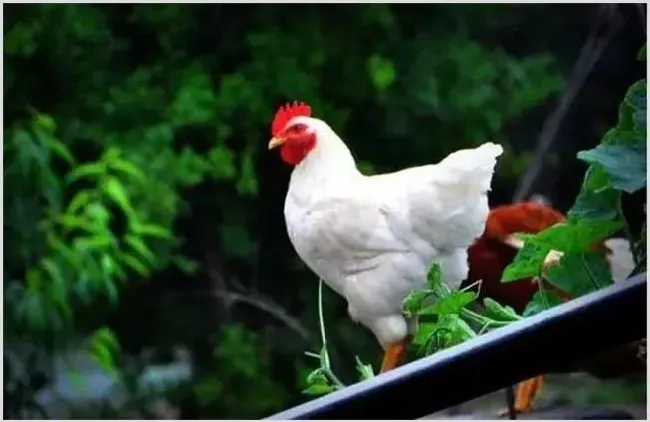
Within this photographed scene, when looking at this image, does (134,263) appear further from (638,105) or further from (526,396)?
(638,105)

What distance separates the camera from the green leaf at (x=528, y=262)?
60 cm

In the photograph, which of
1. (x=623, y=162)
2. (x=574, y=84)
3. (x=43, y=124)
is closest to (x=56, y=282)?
(x=43, y=124)

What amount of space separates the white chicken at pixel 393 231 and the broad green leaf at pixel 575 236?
18cm

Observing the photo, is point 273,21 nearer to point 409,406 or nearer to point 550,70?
point 550,70

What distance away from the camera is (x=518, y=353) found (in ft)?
1.40

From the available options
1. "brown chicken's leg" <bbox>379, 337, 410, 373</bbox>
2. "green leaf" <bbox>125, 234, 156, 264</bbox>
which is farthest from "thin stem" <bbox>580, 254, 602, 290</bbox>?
"green leaf" <bbox>125, 234, 156, 264</bbox>

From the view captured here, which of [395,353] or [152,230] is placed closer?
[395,353]

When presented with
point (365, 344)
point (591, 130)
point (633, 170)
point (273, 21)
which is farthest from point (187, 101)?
point (633, 170)

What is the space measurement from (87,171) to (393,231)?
636mm

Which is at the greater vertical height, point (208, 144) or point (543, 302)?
point (208, 144)

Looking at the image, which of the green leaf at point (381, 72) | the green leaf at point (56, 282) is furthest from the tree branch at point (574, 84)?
the green leaf at point (56, 282)

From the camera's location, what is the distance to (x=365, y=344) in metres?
1.15

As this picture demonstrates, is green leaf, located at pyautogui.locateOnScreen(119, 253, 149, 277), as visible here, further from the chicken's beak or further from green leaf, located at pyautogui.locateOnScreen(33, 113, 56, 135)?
the chicken's beak

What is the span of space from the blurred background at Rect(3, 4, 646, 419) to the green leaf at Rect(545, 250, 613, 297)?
69 cm
